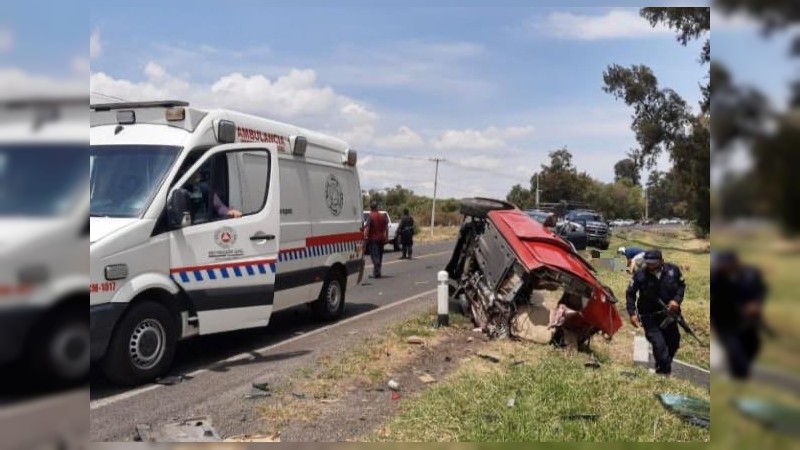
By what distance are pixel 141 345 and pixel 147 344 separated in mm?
50

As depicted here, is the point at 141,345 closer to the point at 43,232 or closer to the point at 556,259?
the point at 43,232

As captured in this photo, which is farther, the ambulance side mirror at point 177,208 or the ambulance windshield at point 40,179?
the ambulance side mirror at point 177,208

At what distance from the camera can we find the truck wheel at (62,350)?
2.33m

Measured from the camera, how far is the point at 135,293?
4.36m

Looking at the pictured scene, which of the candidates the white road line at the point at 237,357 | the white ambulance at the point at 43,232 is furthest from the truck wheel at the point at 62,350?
the white road line at the point at 237,357

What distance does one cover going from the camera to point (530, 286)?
6.25 m

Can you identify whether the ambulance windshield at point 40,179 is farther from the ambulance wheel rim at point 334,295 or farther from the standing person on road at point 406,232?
the standing person on road at point 406,232

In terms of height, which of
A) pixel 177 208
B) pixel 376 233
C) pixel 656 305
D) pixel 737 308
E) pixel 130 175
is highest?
pixel 130 175

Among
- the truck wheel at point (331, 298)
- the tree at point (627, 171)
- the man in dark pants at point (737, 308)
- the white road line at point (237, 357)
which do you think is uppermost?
the tree at point (627, 171)

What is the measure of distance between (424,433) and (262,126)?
3600 millimetres

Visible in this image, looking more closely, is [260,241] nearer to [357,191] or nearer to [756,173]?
[357,191]

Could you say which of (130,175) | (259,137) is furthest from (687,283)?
(130,175)

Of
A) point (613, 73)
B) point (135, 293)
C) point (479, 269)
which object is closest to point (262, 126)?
point (135, 293)

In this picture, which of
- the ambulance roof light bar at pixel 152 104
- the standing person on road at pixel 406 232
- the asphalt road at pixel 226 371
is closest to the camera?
the asphalt road at pixel 226 371
